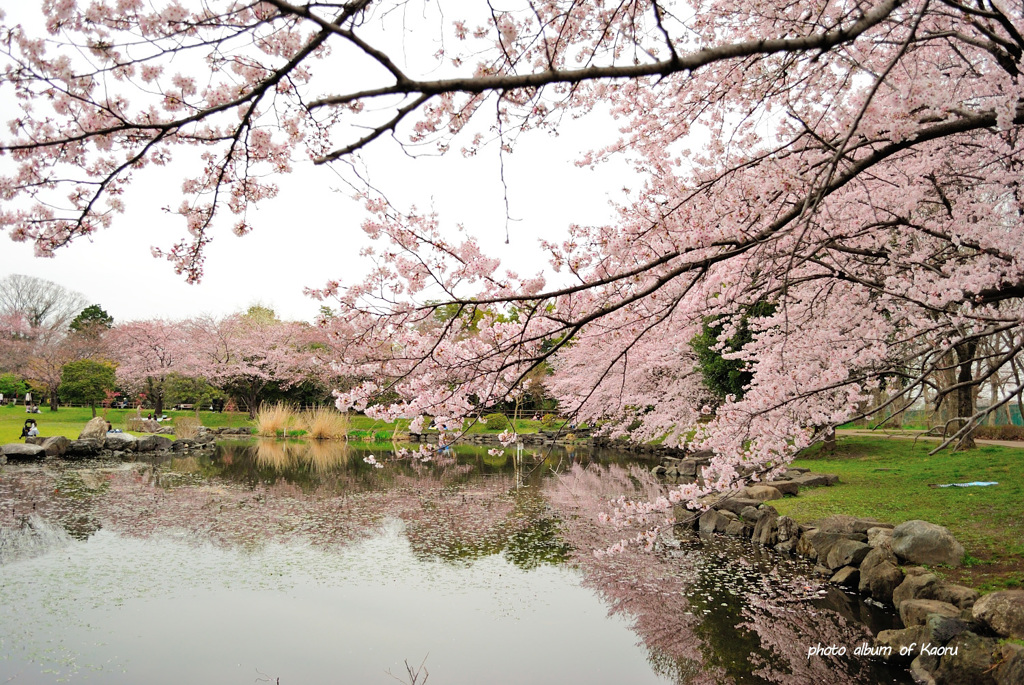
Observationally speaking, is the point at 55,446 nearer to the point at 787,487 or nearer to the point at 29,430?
the point at 29,430

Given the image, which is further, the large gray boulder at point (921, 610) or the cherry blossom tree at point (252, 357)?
the cherry blossom tree at point (252, 357)

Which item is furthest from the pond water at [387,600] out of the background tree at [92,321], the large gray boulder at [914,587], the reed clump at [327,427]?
the background tree at [92,321]

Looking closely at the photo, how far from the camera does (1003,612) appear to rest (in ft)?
13.7

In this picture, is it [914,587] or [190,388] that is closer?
[914,587]

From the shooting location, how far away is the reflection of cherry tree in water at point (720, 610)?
4.61m

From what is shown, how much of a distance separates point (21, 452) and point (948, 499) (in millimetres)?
19492

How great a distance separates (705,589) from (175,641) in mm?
5085

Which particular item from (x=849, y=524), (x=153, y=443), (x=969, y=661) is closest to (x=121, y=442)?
(x=153, y=443)

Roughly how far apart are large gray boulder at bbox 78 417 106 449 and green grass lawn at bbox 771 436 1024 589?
59.3 ft

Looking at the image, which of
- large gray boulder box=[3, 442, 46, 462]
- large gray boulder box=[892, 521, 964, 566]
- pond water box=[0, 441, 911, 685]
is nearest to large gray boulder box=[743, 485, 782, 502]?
pond water box=[0, 441, 911, 685]

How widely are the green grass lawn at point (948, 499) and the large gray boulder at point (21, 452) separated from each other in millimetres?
17323

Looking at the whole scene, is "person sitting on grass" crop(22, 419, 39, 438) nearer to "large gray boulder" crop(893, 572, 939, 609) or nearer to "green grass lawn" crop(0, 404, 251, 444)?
"green grass lawn" crop(0, 404, 251, 444)

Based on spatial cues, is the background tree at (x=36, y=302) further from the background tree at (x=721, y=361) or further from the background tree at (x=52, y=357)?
the background tree at (x=721, y=361)

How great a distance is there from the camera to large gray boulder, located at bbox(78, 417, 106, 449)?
17.2 meters
